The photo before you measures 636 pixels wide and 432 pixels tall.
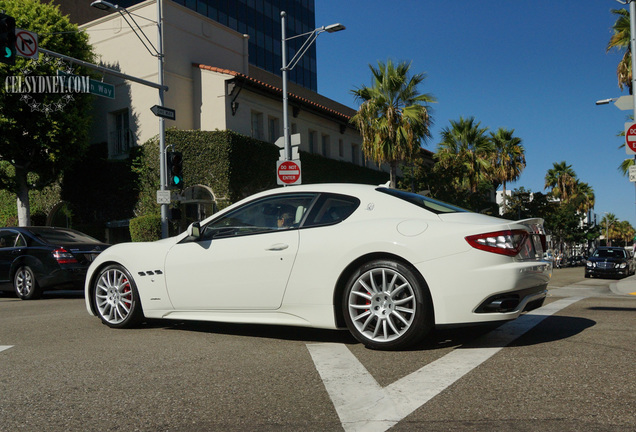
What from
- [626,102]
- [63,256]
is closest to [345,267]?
[63,256]

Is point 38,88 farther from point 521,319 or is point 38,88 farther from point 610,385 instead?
point 610,385

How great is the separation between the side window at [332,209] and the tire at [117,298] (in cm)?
212

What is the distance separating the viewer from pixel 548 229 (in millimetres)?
56031

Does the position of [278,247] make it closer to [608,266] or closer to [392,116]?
[392,116]

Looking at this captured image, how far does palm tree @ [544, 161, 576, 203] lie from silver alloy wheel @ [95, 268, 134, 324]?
63053 millimetres

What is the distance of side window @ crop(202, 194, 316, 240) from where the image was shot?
5.36 meters

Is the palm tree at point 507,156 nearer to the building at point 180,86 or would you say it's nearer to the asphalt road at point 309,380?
the building at point 180,86

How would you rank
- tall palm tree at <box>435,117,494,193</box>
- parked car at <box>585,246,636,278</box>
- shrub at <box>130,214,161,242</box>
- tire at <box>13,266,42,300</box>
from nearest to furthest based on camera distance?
tire at <box>13,266,42,300</box> → shrub at <box>130,214,161,242</box> → parked car at <box>585,246,636,278</box> → tall palm tree at <box>435,117,494,193</box>

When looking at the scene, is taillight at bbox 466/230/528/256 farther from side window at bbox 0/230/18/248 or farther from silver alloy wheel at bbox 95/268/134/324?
side window at bbox 0/230/18/248

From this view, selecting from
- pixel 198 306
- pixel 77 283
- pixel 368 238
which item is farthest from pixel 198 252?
pixel 77 283

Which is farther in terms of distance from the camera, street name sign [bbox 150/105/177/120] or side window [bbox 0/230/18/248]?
street name sign [bbox 150/105/177/120]

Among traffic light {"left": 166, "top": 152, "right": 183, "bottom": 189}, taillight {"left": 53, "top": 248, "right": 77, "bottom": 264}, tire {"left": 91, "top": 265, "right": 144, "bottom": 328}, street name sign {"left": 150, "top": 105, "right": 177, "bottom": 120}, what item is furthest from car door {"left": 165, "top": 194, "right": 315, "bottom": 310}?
street name sign {"left": 150, "top": 105, "right": 177, "bottom": 120}

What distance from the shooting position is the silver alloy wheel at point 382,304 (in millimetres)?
4586

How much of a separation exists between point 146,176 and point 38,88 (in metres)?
4.91
